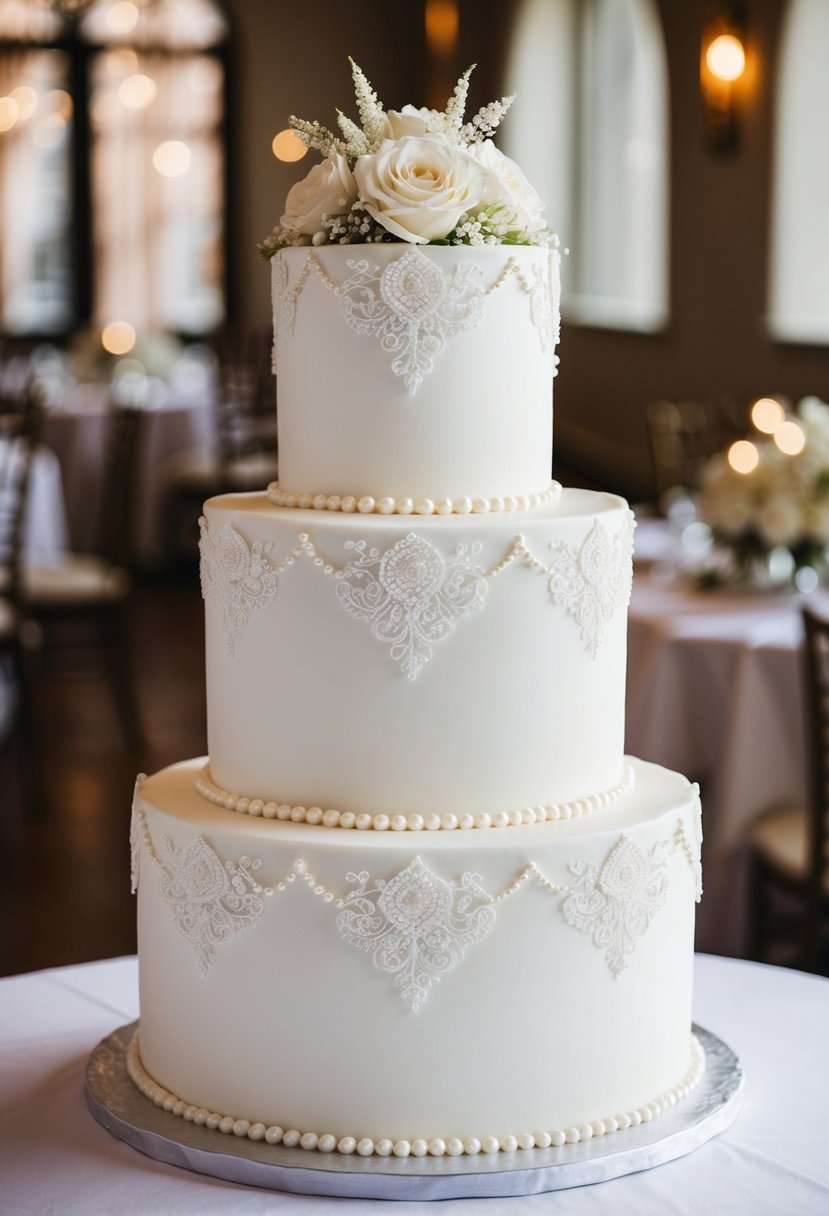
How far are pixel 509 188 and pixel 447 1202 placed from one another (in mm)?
1019

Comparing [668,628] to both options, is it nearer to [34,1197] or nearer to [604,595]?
[604,595]

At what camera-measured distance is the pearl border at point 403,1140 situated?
1.58 meters

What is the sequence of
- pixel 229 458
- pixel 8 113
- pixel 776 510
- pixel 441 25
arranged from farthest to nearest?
1. pixel 441 25
2. pixel 8 113
3. pixel 229 458
4. pixel 776 510

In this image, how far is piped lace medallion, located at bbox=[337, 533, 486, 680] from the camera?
5.38 ft

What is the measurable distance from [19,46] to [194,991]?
1237 centimetres

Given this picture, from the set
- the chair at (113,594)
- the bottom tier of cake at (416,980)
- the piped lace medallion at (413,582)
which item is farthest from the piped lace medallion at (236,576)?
the chair at (113,594)

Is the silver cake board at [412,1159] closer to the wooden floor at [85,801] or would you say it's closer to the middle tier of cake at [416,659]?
the middle tier of cake at [416,659]

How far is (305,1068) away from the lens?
63.6 inches

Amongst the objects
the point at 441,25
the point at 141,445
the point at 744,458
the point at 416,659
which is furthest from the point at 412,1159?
the point at 441,25

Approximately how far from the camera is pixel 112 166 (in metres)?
13.0

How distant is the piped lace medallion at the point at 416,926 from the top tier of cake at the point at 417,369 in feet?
1.34

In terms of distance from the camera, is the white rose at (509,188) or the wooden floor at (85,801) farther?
the wooden floor at (85,801)

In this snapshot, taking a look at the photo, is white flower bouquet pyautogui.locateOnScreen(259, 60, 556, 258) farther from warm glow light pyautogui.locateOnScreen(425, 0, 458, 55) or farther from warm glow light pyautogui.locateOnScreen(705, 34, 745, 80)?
warm glow light pyautogui.locateOnScreen(425, 0, 458, 55)

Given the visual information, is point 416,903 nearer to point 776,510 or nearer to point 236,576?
point 236,576
